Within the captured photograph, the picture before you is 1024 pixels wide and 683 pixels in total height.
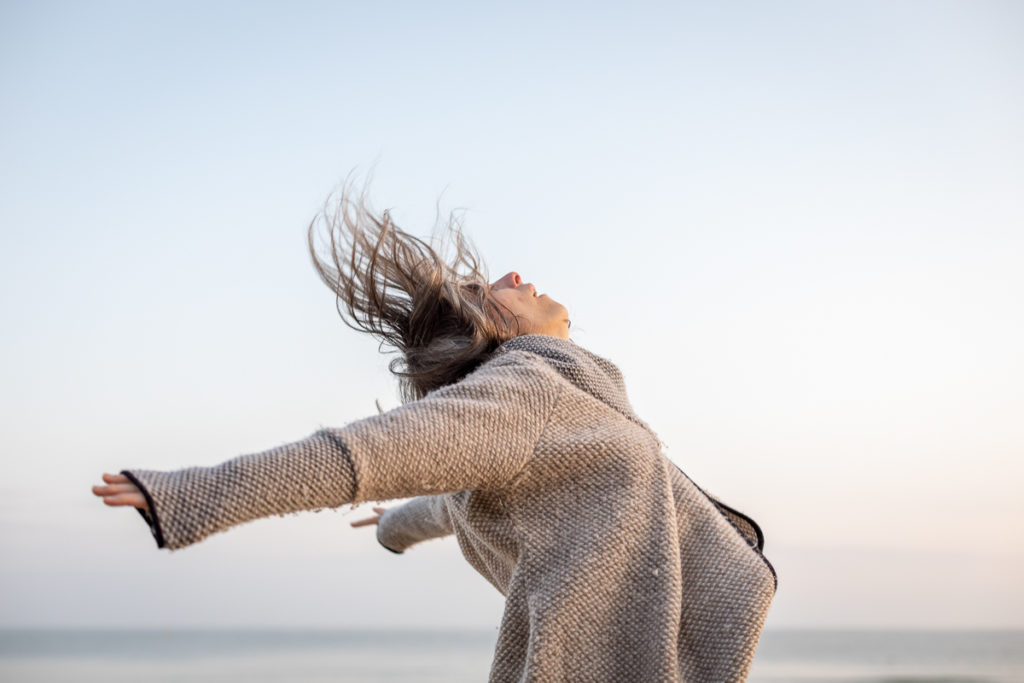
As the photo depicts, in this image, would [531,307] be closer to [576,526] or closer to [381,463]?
[576,526]

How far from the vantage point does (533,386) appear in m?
1.88

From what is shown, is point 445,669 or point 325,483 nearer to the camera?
point 325,483

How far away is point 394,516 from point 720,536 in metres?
1.61

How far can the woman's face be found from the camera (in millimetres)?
2385

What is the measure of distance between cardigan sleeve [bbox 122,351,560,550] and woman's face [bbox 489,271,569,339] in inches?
16.7

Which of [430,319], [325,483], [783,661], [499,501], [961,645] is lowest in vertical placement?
[961,645]

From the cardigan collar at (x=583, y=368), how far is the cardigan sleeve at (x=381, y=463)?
0.10m

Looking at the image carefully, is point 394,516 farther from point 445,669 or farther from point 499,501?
point 445,669

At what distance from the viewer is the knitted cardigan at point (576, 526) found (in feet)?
5.51

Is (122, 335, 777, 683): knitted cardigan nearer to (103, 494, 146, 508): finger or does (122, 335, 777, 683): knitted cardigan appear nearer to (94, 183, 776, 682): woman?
(94, 183, 776, 682): woman

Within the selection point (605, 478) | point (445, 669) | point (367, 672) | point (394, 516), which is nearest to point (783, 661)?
point (445, 669)

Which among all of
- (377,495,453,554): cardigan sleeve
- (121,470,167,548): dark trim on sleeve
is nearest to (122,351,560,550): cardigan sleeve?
(121,470,167,548): dark trim on sleeve

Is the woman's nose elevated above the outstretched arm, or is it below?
above

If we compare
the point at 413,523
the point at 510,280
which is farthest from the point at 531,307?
the point at 413,523
